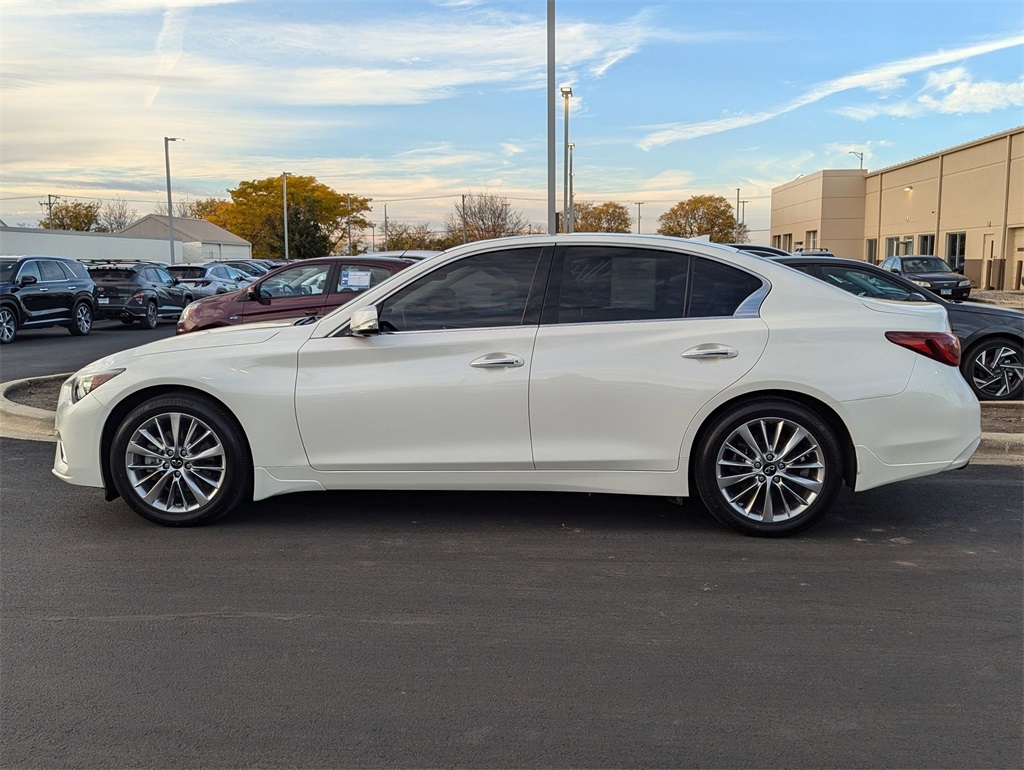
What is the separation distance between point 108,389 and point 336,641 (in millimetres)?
2405

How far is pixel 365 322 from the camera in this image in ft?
16.6

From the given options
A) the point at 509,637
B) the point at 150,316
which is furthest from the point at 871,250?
the point at 509,637

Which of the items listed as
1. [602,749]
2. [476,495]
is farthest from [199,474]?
[602,749]

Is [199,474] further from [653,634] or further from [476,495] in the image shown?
[653,634]

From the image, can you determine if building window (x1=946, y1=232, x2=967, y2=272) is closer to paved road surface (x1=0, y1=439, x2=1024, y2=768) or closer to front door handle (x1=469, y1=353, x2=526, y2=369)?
paved road surface (x1=0, y1=439, x2=1024, y2=768)

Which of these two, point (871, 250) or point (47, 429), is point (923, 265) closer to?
point (47, 429)

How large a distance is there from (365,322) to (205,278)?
Answer: 2514 centimetres

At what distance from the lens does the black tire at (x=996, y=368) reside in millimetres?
9125

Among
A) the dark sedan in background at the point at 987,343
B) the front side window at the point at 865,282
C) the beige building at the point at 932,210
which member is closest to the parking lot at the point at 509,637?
the dark sedan in background at the point at 987,343

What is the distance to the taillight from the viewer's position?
5.02 metres

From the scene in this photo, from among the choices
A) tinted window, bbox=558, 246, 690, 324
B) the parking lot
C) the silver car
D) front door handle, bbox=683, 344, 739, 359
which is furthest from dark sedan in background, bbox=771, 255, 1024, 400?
the silver car

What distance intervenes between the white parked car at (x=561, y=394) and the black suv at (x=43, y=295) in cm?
1400

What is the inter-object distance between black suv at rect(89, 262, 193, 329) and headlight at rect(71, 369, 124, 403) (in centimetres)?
1675

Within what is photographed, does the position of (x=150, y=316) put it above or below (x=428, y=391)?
below
